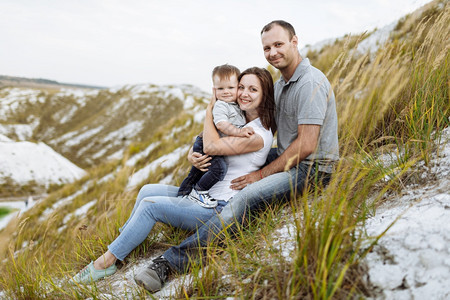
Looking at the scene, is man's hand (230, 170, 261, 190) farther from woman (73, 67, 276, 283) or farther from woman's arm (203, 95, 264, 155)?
woman's arm (203, 95, 264, 155)

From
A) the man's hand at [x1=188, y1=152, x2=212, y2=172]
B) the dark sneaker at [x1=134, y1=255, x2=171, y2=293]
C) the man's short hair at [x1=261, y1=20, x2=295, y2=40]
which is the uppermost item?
the man's short hair at [x1=261, y1=20, x2=295, y2=40]

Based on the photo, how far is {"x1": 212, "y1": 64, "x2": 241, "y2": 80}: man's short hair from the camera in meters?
2.82

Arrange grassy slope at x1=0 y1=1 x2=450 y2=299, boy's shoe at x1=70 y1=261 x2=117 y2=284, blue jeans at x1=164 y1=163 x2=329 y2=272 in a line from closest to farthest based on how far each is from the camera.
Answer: grassy slope at x1=0 y1=1 x2=450 y2=299 < blue jeans at x1=164 y1=163 x2=329 y2=272 < boy's shoe at x1=70 y1=261 x2=117 y2=284

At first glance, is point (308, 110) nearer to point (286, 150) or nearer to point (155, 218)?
point (286, 150)

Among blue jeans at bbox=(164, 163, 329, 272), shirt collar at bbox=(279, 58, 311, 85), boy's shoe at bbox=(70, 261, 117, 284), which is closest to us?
blue jeans at bbox=(164, 163, 329, 272)

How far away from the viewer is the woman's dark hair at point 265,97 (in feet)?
9.00

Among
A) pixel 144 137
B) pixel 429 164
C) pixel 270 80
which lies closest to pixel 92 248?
pixel 270 80

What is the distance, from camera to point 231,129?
8.81ft

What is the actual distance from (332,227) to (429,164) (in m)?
1.17

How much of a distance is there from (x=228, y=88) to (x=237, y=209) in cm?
121

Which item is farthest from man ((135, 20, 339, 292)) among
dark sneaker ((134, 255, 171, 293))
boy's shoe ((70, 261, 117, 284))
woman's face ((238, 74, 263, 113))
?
boy's shoe ((70, 261, 117, 284))

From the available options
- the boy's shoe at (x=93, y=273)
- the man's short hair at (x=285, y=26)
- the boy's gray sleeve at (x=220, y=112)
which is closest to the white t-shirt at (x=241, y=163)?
the boy's gray sleeve at (x=220, y=112)

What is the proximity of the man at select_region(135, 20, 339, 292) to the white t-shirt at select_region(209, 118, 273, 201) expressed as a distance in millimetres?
66

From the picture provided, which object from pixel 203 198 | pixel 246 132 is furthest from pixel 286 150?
pixel 203 198
